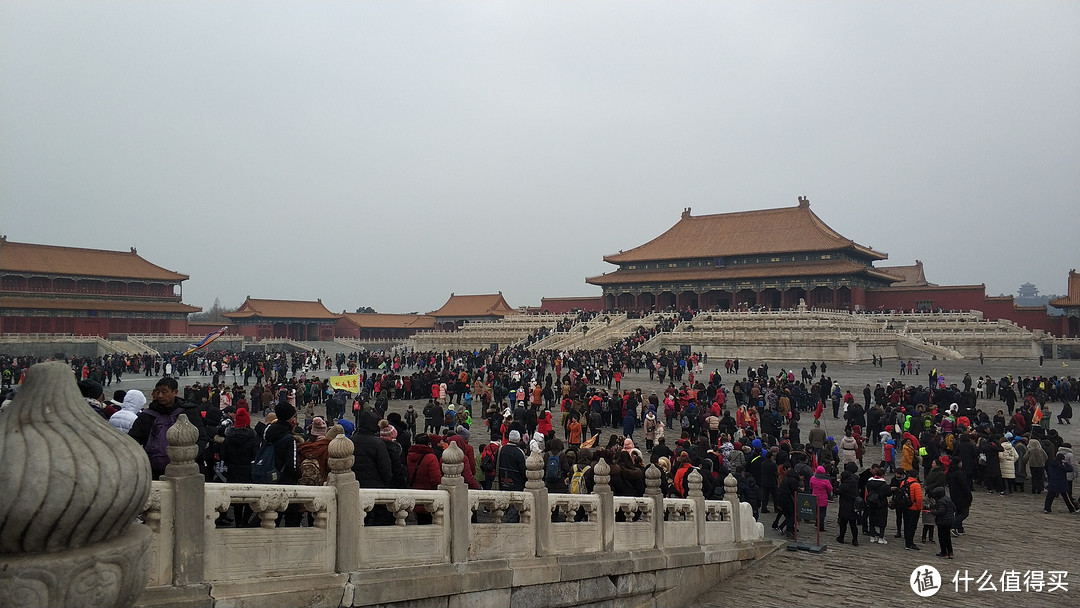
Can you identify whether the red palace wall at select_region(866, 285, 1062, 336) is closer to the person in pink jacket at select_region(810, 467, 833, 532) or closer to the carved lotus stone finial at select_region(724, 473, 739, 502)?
the person in pink jacket at select_region(810, 467, 833, 532)

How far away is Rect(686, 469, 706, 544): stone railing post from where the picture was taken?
8844 mm

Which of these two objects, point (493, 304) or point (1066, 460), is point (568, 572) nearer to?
point (1066, 460)

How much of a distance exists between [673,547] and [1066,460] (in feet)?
26.2

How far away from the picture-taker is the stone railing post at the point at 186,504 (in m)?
4.32

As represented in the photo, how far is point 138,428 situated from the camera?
5.48 m

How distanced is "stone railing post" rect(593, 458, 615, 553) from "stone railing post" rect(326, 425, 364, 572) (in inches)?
115

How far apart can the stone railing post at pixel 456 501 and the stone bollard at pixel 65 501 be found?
3.04 metres

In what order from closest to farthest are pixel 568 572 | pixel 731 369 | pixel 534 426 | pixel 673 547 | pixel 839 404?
pixel 568 572 < pixel 673 547 < pixel 534 426 < pixel 839 404 < pixel 731 369

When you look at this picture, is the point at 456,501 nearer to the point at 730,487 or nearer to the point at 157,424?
the point at 157,424

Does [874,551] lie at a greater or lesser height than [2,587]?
lesser

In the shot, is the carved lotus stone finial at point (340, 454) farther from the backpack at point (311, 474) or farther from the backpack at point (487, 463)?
the backpack at point (487, 463)

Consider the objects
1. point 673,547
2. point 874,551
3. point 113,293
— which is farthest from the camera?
point 113,293

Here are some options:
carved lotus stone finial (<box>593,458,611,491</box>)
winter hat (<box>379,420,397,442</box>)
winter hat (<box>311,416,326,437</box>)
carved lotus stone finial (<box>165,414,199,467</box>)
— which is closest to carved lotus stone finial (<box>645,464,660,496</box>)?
carved lotus stone finial (<box>593,458,611,491</box>)

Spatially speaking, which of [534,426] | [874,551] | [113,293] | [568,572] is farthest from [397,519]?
[113,293]
